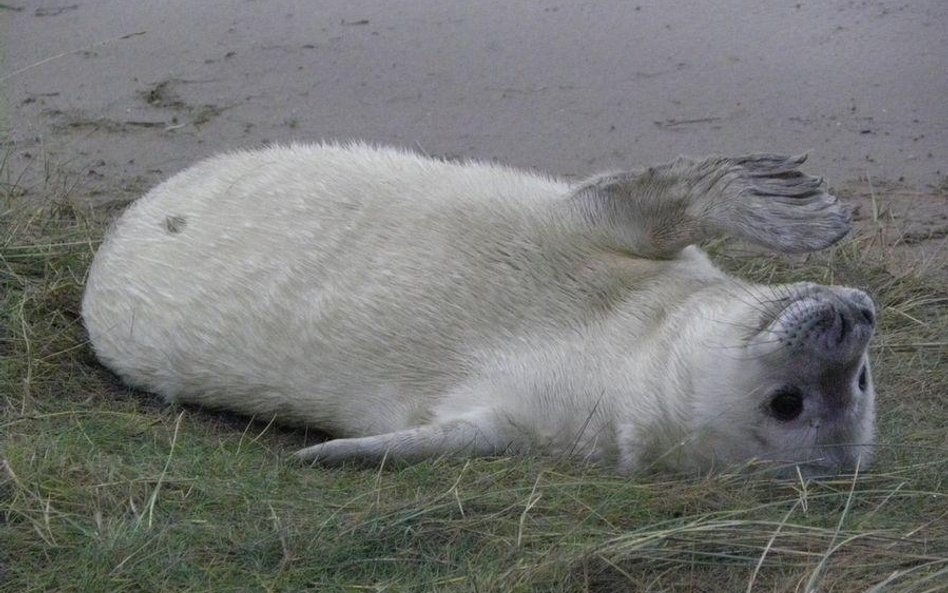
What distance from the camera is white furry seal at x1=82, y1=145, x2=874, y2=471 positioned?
11.1ft

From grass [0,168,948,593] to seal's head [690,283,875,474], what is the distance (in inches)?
3.0

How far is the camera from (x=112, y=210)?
539 centimetres

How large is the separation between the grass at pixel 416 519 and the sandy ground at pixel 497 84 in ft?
6.85

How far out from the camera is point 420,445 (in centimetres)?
355

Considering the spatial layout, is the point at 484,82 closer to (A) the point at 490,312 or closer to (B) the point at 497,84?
(B) the point at 497,84

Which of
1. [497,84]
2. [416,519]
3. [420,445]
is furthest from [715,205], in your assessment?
[497,84]

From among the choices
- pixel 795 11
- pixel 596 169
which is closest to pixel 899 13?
pixel 795 11

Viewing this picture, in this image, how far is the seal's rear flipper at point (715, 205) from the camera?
12.4ft

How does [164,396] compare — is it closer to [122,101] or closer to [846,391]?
[846,391]

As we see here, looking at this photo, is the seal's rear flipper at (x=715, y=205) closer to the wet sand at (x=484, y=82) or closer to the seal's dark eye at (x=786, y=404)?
the seal's dark eye at (x=786, y=404)

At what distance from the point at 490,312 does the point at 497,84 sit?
2.81m

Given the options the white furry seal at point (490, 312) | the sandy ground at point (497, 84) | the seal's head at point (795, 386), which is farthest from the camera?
the sandy ground at point (497, 84)

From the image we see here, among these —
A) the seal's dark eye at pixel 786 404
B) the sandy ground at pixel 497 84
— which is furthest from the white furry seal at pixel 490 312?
the sandy ground at pixel 497 84

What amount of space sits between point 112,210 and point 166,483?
228 centimetres
